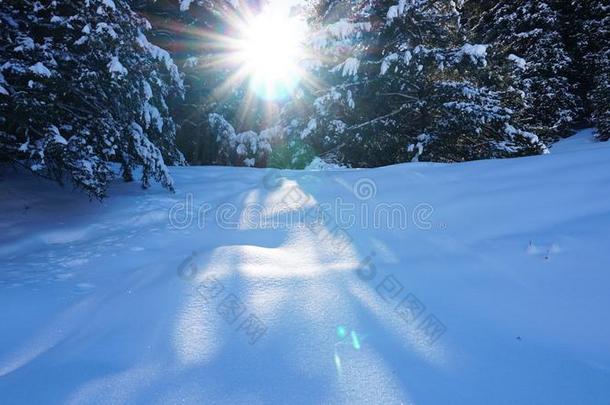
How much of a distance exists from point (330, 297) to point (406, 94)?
257 inches

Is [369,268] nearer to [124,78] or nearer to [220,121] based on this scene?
[124,78]

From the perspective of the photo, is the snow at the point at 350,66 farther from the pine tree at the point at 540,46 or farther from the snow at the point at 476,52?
the pine tree at the point at 540,46

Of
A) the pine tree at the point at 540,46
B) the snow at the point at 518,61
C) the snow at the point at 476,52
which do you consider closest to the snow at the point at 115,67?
the snow at the point at 476,52

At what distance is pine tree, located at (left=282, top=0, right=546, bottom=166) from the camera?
6.81 m

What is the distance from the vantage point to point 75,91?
4078mm

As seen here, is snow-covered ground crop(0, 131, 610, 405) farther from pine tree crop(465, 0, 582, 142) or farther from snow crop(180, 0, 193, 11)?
pine tree crop(465, 0, 582, 142)

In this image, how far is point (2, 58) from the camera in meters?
3.60

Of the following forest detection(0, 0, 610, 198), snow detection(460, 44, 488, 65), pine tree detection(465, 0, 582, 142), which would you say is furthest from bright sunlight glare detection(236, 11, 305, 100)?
pine tree detection(465, 0, 582, 142)

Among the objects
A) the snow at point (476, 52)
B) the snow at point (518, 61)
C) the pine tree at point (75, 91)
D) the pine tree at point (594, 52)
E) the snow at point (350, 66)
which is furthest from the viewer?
the pine tree at point (594, 52)

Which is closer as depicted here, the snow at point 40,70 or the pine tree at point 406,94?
the snow at point 40,70

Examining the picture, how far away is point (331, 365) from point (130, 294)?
1.48 m

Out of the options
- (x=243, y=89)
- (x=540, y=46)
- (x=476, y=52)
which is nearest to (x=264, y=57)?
(x=243, y=89)

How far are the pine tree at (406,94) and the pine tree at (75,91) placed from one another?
384cm

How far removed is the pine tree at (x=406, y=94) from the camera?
6809 mm
